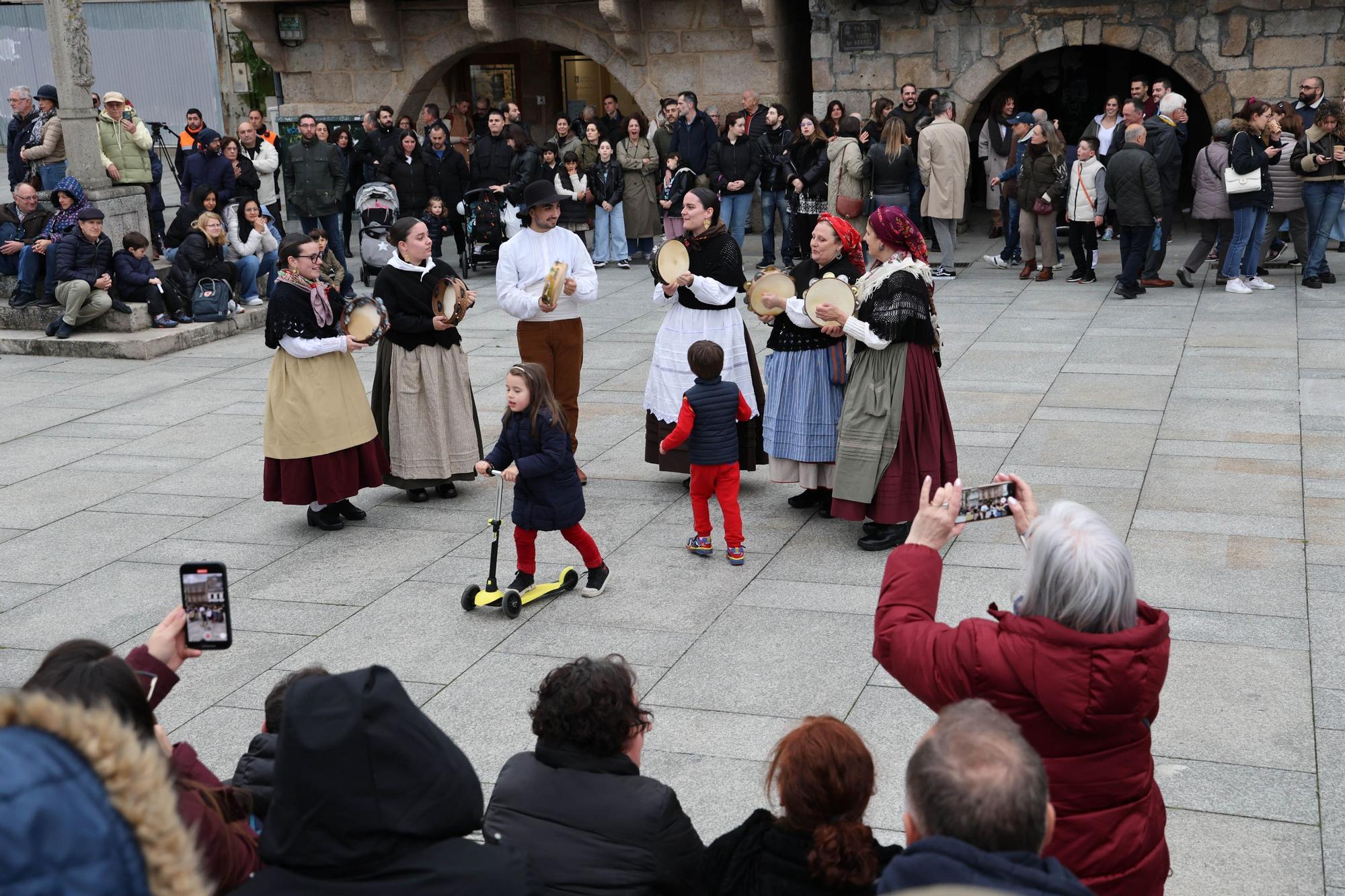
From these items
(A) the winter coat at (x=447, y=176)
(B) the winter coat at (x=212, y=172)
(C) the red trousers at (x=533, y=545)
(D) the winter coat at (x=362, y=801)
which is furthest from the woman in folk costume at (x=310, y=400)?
(A) the winter coat at (x=447, y=176)

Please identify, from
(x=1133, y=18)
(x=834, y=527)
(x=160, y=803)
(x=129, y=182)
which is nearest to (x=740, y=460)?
(x=834, y=527)

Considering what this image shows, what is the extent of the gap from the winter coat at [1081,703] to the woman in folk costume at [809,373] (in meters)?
4.02

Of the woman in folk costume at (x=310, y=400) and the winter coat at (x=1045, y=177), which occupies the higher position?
the winter coat at (x=1045, y=177)

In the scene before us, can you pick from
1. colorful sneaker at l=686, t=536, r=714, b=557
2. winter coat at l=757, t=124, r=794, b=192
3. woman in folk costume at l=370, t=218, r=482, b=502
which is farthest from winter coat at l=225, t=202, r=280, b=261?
colorful sneaker at l=686, t=536, r=714, b=557

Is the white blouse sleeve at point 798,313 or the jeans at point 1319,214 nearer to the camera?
the white blouse sleeve at point 798,313

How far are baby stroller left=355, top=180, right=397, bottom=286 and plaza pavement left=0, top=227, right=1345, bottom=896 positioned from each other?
135 inches

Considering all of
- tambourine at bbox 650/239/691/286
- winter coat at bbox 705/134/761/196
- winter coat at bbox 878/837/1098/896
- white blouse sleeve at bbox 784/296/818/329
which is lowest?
winter coat at bbox 878/837/1098/896

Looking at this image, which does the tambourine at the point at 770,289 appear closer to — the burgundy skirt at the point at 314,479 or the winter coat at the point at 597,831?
the burgundy skirt at the point at 314,479

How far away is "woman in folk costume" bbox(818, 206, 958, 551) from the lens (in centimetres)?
638

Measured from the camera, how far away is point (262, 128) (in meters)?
17.1

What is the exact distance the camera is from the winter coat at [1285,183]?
12.4 metres

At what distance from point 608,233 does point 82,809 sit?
14.8 meters

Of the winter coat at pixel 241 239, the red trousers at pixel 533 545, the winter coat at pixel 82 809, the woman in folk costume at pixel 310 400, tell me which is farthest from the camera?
the winter coat at pixel 241 239

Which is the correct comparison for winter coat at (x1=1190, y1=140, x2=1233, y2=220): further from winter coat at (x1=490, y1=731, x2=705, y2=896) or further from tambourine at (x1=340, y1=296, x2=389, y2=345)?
winter coat at (x1=490, y1=731, x2=705, y2=896)
